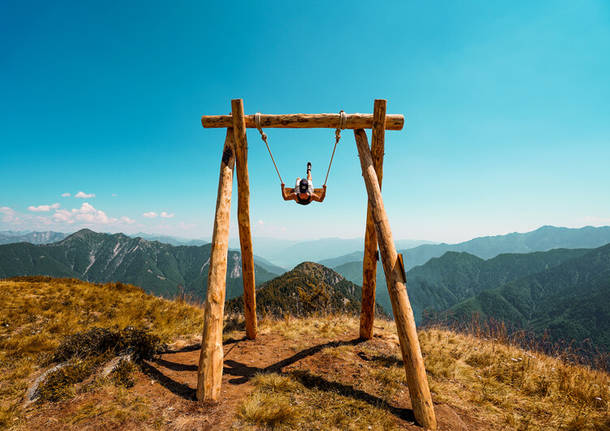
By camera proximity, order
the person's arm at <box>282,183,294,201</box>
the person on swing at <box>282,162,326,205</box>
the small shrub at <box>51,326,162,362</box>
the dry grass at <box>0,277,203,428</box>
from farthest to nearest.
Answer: the person's arm at <box>282,183,294,201</box>, the person on swing at <box>282,162,326,205</box>, the small shrub at <box>51,326,162,362</box>, the dry grass at <box>0,277,203,428</box>

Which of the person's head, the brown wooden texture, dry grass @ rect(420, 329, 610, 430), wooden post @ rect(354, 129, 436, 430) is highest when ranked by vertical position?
the brown wooden texture

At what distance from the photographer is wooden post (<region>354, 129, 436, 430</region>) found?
356 cm

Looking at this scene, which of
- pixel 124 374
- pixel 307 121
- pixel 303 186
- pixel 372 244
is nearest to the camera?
pixel 124 374

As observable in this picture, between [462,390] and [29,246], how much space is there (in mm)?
285487

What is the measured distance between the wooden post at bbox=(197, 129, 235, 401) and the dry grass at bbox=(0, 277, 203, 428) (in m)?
2.15

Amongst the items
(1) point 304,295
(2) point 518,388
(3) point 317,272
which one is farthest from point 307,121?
(3) point 317,272

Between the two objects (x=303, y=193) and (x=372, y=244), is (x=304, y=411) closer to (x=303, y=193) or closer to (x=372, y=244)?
(x=372, y=244)

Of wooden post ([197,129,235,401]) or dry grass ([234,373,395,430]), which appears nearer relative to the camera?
dry grass ([234,373,395,430])

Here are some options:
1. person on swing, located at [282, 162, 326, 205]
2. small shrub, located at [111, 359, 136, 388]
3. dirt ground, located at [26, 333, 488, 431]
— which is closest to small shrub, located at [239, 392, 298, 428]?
dirt ground, located at [26, 333, 488, 431]

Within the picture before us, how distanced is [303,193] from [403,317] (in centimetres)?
394

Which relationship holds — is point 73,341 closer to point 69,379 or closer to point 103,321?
point 69,379

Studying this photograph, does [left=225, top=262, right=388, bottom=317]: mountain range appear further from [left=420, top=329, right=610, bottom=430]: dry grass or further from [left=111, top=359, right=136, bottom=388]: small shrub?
[left=420, top=329, right=610, bottom=430]: dry grass

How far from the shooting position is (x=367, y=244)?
19.7ft

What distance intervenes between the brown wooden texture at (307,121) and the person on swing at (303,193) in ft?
5.27
